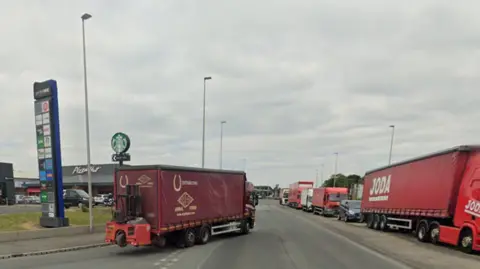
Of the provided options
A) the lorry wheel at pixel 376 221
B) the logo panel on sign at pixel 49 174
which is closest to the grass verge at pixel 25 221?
the logo panel on sign at pixel 49 174

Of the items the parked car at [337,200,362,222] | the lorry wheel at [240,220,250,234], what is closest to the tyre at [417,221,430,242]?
the lorry wheel at [240,220,250,234]

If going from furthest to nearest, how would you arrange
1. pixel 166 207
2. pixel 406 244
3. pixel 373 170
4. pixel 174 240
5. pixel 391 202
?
1. pixel 373 170
2. pixel 391 202
3. pixel 406 244
4. pixel 174 240
5. pixel 166 207

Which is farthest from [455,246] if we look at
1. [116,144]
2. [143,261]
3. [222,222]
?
[116,144]

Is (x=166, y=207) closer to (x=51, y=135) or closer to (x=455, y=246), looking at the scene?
(x=51, y=135)

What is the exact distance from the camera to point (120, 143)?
23703mm

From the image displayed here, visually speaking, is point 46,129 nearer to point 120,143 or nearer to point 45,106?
point 45,106

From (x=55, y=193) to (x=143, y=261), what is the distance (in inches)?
364

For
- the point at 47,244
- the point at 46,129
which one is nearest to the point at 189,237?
the point at 47,244

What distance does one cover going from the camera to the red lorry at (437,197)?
16812 millimetres

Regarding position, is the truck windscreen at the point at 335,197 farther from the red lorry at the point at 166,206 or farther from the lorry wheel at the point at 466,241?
the lorry wheel at the point at 466,241

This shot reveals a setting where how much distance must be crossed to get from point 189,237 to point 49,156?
816cm

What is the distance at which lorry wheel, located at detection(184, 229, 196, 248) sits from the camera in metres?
17.4

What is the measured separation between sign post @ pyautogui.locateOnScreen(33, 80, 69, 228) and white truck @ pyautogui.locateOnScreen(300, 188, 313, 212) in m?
38.6

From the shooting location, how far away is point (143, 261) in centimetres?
1328
